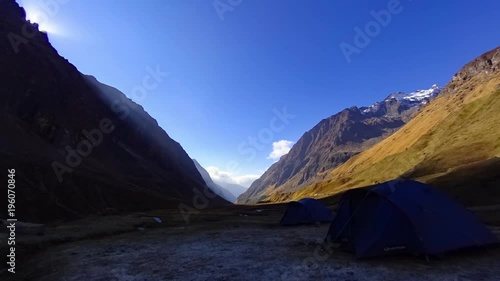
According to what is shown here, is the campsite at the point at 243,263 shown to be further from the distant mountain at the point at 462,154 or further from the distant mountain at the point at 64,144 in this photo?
the distant mountain at the point at 64,144

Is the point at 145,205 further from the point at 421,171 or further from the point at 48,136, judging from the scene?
the point at 421,171

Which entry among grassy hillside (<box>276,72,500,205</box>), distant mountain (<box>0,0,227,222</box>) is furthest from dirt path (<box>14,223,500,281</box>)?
grassy hillside (<box>276,72,500,205</box>)

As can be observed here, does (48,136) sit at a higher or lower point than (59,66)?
lower

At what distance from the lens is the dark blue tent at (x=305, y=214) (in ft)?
82.9

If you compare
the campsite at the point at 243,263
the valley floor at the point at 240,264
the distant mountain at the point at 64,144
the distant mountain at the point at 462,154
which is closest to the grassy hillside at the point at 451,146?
the distant mountain at the point at 462,154

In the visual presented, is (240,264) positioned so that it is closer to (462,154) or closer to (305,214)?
(305,214)

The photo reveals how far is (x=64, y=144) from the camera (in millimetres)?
93812

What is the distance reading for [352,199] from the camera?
14.1m

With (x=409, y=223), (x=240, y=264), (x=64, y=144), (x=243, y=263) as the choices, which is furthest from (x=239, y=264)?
(x=64, y=144)

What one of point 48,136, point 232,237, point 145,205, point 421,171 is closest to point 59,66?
point 48,136

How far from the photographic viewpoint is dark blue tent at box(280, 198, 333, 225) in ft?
82.9

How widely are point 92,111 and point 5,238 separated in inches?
4496

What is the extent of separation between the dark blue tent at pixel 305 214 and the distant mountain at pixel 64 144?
92.2 feet

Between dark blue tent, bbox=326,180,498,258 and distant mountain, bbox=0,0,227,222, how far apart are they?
36.1 metres
